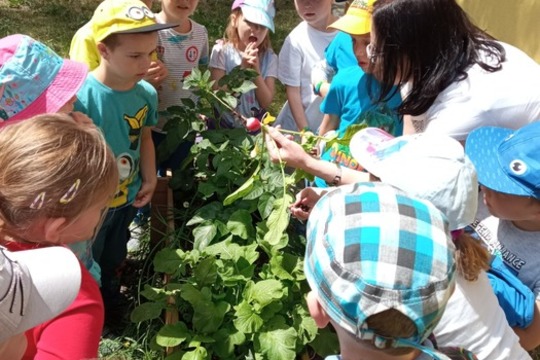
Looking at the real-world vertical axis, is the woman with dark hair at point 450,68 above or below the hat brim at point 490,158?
above

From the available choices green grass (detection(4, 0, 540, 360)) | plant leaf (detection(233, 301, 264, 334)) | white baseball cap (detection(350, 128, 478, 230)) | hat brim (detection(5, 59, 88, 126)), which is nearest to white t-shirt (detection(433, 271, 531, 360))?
white baseball cap (detection(350, 128, 478, 230))

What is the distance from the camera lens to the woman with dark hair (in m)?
2.14

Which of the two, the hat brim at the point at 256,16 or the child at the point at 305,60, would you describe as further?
the child at the point at 305,60

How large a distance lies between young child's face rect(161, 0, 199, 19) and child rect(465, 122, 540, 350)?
63.7 inches

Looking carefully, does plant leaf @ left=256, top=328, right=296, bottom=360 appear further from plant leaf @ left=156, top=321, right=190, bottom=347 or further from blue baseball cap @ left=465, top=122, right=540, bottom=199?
blue baseball cap @ left=465, top=122, right=540, bottom=199

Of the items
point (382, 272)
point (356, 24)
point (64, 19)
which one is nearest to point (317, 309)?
point (382, 272)

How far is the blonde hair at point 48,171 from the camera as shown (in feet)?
4.19

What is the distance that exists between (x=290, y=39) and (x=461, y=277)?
220 centimetres

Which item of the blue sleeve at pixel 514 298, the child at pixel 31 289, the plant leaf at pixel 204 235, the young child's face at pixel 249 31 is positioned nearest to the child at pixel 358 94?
the plant leaf at pixel 204 235

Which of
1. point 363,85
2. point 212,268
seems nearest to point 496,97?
point 363,85

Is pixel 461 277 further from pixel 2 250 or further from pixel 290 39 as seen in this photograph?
pixel 290 39

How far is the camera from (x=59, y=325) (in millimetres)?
1295

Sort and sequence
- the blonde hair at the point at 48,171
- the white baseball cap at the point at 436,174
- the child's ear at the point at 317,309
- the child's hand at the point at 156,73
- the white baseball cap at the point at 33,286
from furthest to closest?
the child's hand at the point at 156,73 < the white baseball cap at the point at 436,174 < the blonde hair at the point at 48,171 < the child's ear at the point at 317,309 < the white baseball cap at the point at 33,286

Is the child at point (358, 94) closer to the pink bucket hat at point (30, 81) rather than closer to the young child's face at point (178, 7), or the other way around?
the young child's face at point (178, 7)
